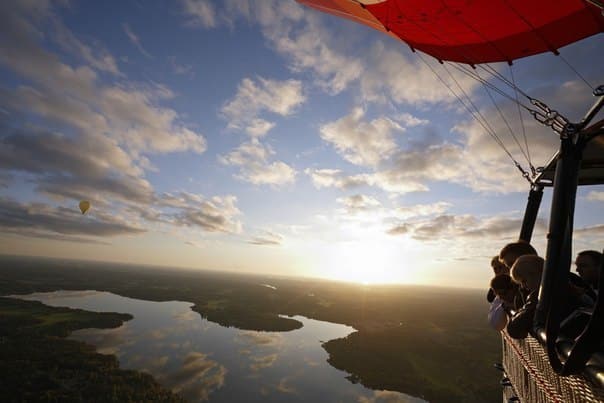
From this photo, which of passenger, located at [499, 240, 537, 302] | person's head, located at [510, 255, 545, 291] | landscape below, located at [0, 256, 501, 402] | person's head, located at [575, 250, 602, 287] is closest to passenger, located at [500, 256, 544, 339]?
person's head, located at [510, 255, 545, 291]

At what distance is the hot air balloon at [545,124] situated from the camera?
1.72 meters

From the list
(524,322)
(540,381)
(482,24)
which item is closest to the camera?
(540,381)

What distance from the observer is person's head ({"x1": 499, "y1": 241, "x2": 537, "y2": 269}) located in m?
3.56

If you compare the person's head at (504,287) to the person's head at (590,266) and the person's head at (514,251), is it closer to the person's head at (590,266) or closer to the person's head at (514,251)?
the person's head at (514,251)

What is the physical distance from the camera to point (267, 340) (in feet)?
210

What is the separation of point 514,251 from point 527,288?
946mm

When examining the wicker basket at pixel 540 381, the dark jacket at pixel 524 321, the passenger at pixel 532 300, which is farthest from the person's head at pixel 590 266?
the dark jacket at pixel 524 321

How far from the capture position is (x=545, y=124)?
10.6 ft

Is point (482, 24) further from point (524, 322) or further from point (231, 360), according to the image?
point (231, 360)

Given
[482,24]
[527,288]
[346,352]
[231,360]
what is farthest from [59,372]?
[482,24]

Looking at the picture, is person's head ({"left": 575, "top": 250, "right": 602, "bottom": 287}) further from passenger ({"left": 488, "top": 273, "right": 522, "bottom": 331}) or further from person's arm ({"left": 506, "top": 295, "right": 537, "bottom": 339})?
person's arm ({"left": 506, "top": 295, "right": 537, "bottom": 339})

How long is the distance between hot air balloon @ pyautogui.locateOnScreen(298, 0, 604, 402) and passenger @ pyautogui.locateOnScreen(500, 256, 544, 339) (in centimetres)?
9

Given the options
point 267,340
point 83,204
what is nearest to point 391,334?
point 267,340

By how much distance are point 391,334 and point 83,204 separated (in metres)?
67.5
